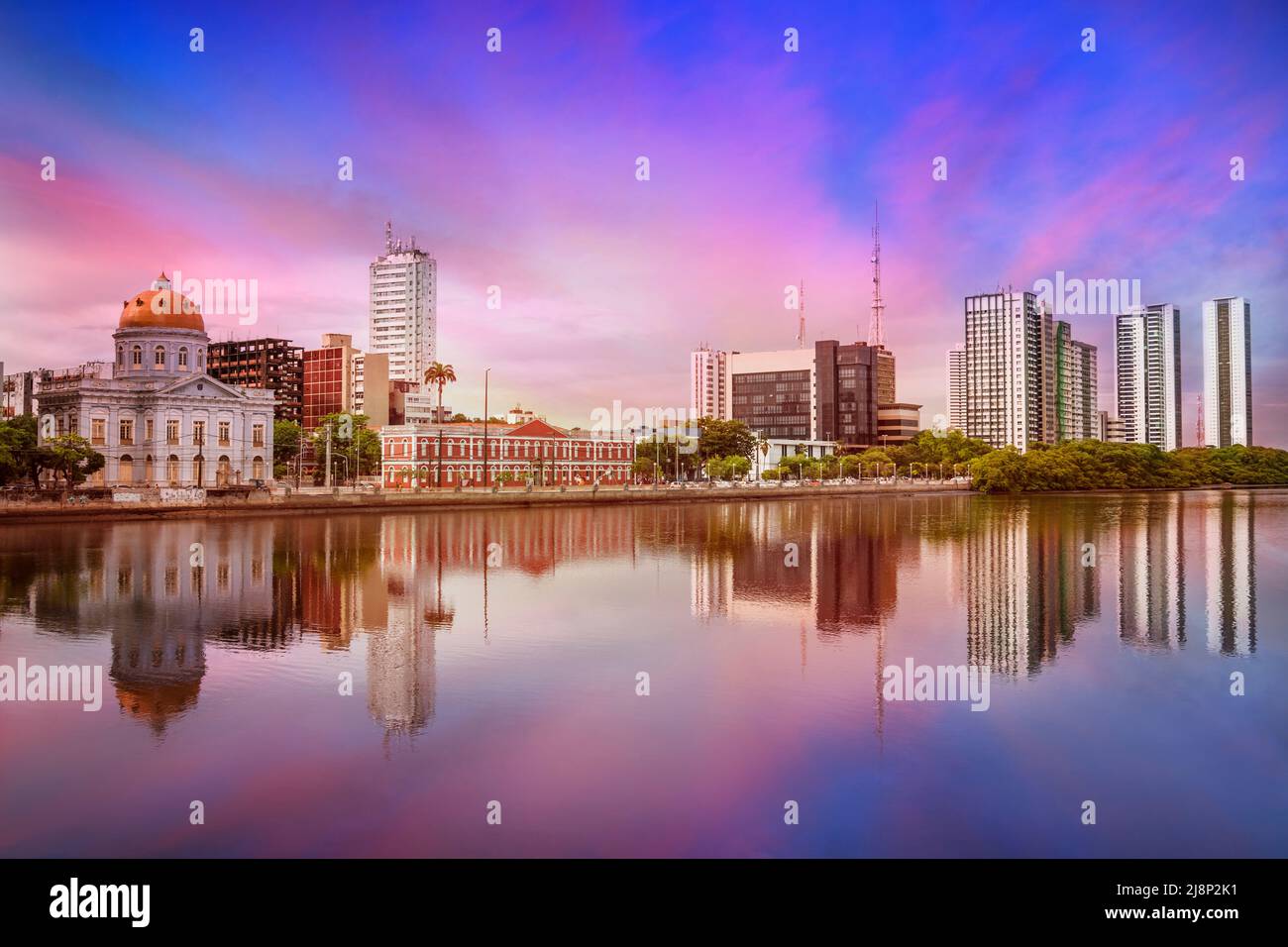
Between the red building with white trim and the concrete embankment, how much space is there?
10833 millimetres

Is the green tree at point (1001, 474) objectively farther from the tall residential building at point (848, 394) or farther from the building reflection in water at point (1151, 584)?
the building reflection in water at point (1151, 584)

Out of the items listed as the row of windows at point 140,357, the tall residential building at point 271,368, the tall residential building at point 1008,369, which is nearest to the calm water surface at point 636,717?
the row of windows at point 140,357

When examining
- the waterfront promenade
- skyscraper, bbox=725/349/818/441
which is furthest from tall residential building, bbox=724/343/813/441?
the waterfront promenade

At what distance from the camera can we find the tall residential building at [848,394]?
177 meters

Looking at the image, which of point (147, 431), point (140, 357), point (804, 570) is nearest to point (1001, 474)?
point (147, 431)

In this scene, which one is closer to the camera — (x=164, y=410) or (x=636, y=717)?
(x=636, y=717)

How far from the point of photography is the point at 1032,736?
12773 mm

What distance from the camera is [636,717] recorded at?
1354 cm

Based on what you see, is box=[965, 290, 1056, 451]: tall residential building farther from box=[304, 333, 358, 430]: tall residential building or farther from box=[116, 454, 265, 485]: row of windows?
box=[116, 454, 265, 485]: row of windows

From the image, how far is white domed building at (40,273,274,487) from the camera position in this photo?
71000mm

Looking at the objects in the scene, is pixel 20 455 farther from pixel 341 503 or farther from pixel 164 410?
pixel 164 410

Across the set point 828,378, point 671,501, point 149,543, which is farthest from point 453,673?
point 828,378

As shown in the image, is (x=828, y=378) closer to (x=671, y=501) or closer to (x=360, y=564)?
(x=671, y=501)

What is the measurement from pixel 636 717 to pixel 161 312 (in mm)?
74266
